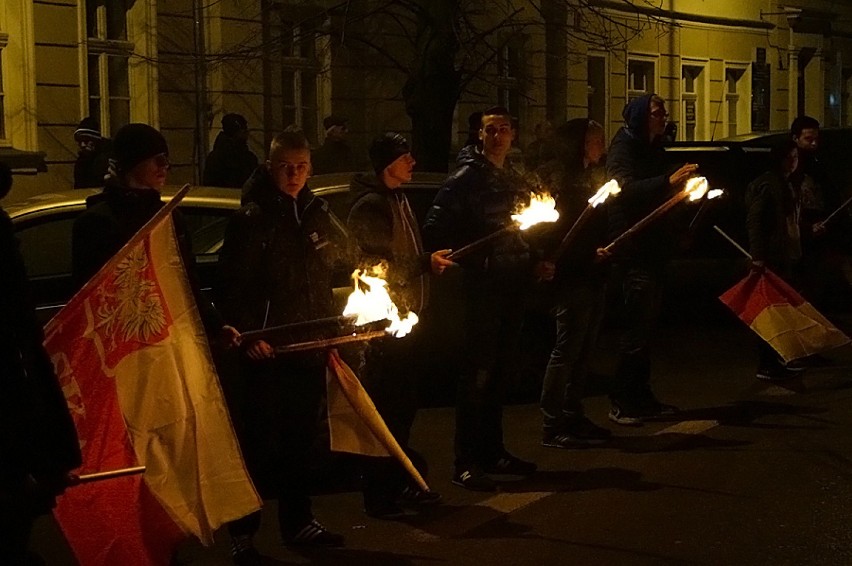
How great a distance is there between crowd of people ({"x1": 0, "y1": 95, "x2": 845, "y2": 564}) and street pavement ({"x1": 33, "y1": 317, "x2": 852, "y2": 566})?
0.20 m

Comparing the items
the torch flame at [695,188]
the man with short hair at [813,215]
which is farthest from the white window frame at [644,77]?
the torch flame at [695,188]

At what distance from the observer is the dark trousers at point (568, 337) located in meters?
8.84

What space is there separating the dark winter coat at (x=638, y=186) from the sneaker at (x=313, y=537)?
3.15 m

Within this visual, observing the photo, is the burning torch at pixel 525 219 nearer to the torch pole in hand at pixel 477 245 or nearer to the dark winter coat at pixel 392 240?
the torch pole in hand at pixel 477 245

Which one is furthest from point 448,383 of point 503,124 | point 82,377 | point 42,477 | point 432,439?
point 42,477

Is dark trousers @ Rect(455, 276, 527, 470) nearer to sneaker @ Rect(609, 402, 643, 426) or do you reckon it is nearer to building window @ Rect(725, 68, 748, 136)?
sneaker @ Rect(609, 402, 643, 426)

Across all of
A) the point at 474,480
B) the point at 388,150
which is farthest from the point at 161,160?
the point at 474,480

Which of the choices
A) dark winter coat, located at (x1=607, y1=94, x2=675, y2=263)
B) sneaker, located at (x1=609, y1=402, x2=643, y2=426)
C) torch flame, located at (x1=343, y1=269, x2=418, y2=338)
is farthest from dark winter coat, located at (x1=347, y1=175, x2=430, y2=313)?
sneaker, located at (x1=609, y1=402, x2=643, y2=426)

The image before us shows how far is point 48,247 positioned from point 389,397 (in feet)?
8.00

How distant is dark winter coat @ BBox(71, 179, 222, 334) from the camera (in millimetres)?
6039

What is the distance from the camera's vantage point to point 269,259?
6742 mm

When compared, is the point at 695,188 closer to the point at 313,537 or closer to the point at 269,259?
the point at 269,259

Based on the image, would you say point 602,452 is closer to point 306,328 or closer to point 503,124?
point 503,124

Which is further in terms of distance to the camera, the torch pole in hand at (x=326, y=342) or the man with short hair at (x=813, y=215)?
the man with short hair at (x=813, y=215)
